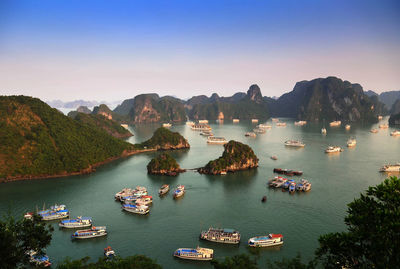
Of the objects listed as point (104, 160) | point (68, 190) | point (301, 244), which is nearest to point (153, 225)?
point (301, 244)

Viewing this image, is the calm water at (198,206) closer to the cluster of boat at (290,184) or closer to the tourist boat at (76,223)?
the tourist boat at (76,223)

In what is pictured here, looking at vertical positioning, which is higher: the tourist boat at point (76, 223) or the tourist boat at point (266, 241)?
the tourist boat at point (76, 223)

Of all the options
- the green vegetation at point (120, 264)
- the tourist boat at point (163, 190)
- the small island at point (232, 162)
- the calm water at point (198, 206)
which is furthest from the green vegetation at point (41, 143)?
the green vegetation at point (120, 264)

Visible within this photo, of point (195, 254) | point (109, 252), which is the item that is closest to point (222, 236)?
point (195, 254)

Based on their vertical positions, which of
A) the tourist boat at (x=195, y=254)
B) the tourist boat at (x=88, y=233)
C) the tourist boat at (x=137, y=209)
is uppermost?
the tourist boat at (x=137, y=209)

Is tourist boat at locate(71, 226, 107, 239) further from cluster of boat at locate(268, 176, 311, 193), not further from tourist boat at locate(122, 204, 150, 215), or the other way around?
cluster of boat at locate(268, 176, 311, 193)

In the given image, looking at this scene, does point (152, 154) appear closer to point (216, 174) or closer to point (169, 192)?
point (216, 174)

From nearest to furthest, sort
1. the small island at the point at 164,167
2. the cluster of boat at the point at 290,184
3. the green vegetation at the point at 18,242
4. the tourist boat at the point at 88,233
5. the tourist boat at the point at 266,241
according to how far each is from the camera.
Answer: the green vegetation at the point at 18,242, the tourist boat at the point at 266,241, the tourist boat at the point at 88,233, the cluster of boat at the point at 290,184, the small island at the point at 164,167
